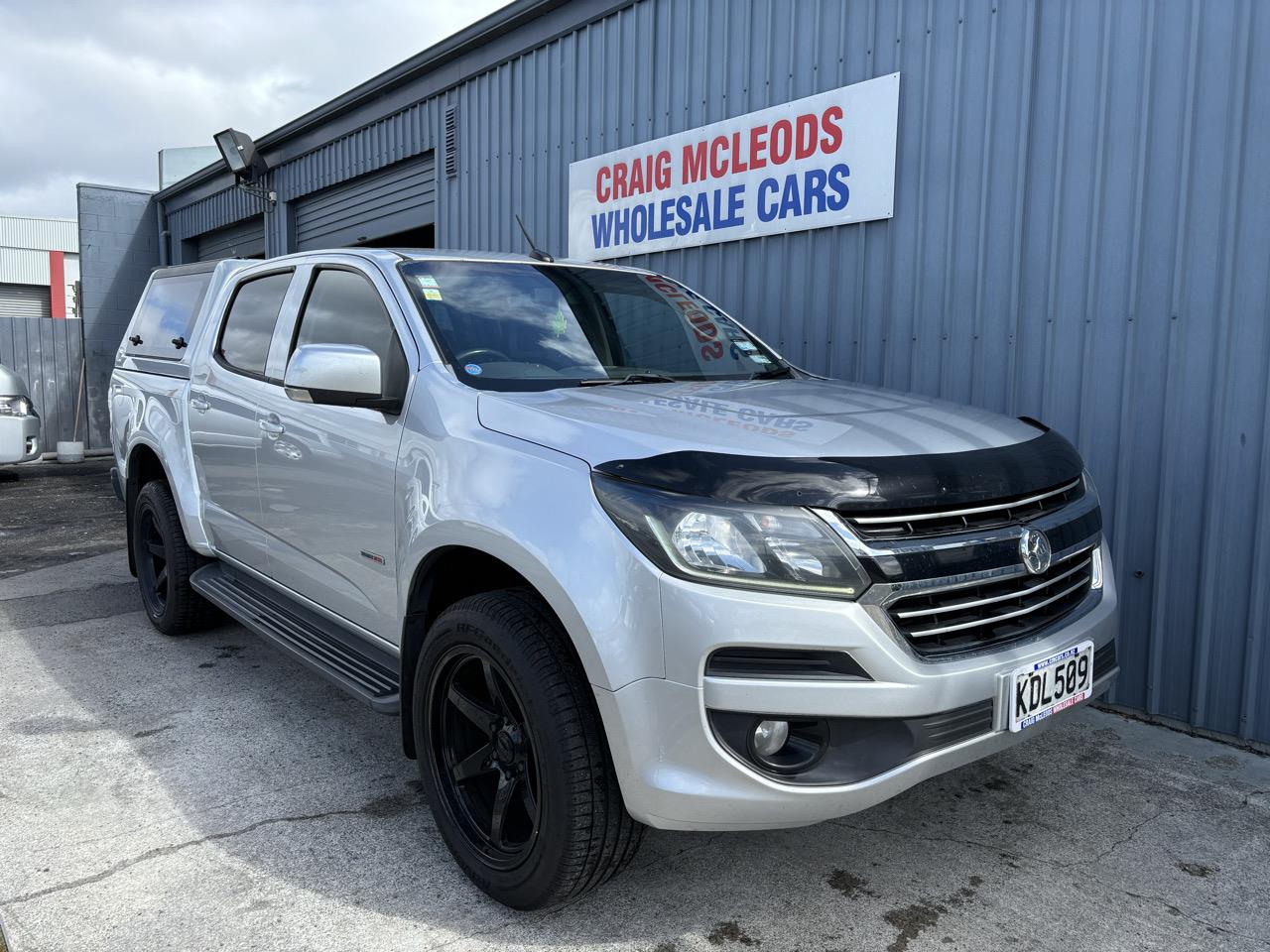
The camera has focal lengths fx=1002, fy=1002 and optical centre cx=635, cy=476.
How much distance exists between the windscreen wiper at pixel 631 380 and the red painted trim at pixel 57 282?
1767 inches

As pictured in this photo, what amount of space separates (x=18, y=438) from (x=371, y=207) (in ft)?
15.2

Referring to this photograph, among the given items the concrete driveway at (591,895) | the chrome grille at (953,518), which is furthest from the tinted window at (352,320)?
the chrome grille at (953,518)

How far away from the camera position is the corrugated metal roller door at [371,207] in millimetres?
9508

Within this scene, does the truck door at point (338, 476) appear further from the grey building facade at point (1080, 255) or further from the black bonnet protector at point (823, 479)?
the grey building facade at point (1080, 255)

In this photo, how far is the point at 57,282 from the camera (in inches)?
1641

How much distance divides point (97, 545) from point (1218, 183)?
752 cm

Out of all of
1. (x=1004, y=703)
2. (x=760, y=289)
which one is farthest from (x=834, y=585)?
(x=760, y=289)

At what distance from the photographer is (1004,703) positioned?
7.57 feet

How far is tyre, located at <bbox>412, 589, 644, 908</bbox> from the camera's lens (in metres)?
2.24

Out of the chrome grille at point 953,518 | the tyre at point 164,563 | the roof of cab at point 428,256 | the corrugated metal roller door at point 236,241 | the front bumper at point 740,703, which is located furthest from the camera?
the corrugated metal roller door at point 236,241

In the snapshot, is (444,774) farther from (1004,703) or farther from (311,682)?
(311,682)

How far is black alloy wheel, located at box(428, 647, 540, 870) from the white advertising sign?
11.6 feet

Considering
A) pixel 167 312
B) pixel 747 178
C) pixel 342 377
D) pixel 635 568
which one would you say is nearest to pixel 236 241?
pixel 167 312

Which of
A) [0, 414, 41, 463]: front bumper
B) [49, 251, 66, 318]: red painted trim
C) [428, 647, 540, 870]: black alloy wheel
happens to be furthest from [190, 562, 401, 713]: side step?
[49, 251, 66, 318]: red painted trim
